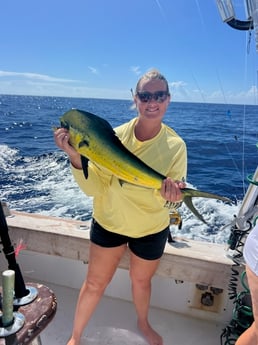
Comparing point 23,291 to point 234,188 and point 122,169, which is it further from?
point 234,188

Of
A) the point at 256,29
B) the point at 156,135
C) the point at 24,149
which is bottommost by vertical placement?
the point at 24,149

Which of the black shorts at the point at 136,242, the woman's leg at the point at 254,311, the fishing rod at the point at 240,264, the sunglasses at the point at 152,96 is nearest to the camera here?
the woman's leg at the point at 254,311

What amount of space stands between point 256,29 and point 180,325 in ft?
6.42

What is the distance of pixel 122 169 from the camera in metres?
1.43

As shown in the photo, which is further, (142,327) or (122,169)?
(142,327)

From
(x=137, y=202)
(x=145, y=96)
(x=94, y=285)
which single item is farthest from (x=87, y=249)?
(x=145, y=96)

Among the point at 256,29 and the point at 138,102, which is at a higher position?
the point at 256,29

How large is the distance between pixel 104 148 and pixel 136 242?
2.25ft

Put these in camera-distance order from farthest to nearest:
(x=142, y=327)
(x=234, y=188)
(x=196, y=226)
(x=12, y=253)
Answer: (x=234, y=188)
(x=196, y=226)
(x=142, y=327)
(x=12, y=253)

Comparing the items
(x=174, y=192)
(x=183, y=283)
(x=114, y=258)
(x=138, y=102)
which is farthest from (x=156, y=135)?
(x=183, y=283)

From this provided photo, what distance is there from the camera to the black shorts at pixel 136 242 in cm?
182

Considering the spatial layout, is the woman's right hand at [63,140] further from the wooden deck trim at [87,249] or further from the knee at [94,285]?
the wooden deck trim at [87,249]

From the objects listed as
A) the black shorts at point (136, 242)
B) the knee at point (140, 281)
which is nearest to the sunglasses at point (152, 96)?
the black shorts at point (136, 242)

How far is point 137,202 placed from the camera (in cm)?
175
